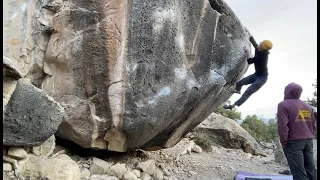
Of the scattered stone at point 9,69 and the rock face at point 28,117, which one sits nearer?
the scattered stone at point 9,69

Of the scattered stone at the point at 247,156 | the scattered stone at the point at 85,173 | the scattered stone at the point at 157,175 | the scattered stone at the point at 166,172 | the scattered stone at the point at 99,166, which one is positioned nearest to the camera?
the scattered stone at the point at 85,173

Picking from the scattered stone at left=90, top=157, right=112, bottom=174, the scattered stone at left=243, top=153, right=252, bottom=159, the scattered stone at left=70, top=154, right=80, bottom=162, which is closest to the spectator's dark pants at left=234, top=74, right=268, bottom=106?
the scattered stone at left=90, top=157, right=112, bottom=174

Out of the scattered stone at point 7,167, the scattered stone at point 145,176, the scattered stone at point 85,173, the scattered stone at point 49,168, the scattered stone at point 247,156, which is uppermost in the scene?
the scattered stone at point 7,167

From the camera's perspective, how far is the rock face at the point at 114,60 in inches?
232

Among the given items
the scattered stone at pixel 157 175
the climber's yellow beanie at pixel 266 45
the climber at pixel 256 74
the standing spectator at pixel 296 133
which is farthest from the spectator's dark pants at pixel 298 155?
the scattered stone at pixel 157 175

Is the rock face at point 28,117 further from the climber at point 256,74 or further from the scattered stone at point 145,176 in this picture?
the climber at point 256,74

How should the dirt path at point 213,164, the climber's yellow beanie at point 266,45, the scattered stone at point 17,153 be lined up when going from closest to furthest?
1. the scattered stone at point 17,153
2. the climber's yellow beanie at point 266,45
3. the dirt path at point 213,164

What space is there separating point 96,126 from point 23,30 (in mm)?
2086

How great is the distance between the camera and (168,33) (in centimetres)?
610

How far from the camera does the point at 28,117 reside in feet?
15.9

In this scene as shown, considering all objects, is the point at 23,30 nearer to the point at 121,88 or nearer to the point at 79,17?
the point at 79,17

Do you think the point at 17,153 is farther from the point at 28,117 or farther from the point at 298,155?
the point at 298,155

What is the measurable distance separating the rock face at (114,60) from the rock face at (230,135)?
16.3 ft

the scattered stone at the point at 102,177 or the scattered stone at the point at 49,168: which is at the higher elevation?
the scattered stone at the point at 49,168
